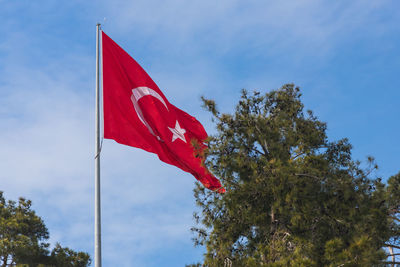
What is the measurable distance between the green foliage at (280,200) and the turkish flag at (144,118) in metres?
0.66

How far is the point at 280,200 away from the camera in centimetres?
1647

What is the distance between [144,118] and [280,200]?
4597mm

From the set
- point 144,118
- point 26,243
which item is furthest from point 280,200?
point 26,243

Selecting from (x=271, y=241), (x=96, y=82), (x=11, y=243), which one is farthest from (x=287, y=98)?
(x=11, y=243)

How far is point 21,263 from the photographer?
102 feet

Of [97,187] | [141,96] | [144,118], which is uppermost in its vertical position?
[141,96]

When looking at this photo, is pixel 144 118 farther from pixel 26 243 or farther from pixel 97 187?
pixel 26 243

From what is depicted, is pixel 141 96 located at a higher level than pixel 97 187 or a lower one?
higher

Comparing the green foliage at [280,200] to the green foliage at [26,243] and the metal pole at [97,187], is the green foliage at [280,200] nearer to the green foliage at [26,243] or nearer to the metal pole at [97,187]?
the metal pole at [97,187]

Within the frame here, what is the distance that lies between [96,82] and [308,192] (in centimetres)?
699

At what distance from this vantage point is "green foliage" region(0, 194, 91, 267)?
31.1 metres

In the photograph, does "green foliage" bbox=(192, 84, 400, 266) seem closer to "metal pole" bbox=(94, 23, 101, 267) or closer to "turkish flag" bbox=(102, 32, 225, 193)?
"turkish flag" bbox=(102, 32, 225, 193)

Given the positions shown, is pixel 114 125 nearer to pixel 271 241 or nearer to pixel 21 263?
pixel 271 241

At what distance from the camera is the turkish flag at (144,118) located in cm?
1475
